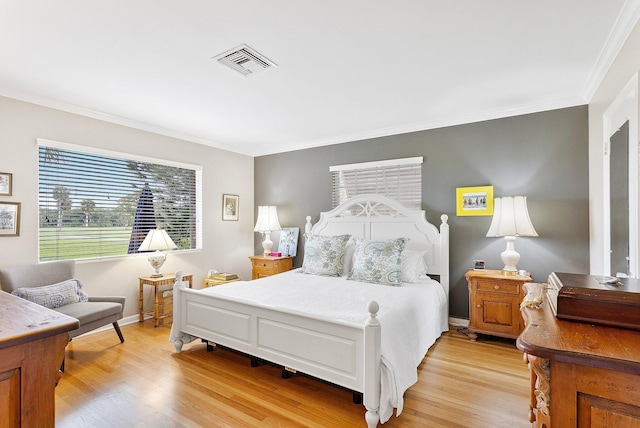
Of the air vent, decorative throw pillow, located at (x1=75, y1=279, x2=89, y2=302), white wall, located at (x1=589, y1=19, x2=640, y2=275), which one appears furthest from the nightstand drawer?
decorative throw pillow, located at (x1=75, y1=279, x2=89, y2=302)

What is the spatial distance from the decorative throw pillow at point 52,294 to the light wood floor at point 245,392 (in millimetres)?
516

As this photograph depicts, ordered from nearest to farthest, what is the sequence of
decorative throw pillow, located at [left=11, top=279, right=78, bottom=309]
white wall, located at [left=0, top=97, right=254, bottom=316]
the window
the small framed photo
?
decorative throw pillow, located at [left=11, top=279, right=78, bottom=309] → white wall, located at [left=0, top=97, right=254, bottom=316] → the window → the small framed photo

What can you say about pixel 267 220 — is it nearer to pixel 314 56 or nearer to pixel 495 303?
pixel 314 56

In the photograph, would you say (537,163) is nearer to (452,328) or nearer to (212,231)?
(452,328)

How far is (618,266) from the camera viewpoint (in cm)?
231

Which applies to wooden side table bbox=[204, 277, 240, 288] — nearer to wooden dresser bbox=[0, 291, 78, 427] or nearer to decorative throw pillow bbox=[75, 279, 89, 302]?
decorative throw pillow bbox=[75, 279, 89, 302]

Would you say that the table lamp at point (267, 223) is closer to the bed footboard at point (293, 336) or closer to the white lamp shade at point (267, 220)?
the white lamp shade at point (267, 220)

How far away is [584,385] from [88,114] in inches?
175

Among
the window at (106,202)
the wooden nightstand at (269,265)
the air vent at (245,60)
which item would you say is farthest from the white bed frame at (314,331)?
the air vent at (245,60)

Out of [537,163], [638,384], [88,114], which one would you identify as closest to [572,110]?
[537,163]

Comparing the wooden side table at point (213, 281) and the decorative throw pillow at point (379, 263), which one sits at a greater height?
the decorative throw pillow at point (379, 263)

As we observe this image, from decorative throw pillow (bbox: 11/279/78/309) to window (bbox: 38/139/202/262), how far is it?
505mm

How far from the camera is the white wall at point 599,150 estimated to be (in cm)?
221

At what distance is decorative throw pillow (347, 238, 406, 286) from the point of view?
3.17 meters
